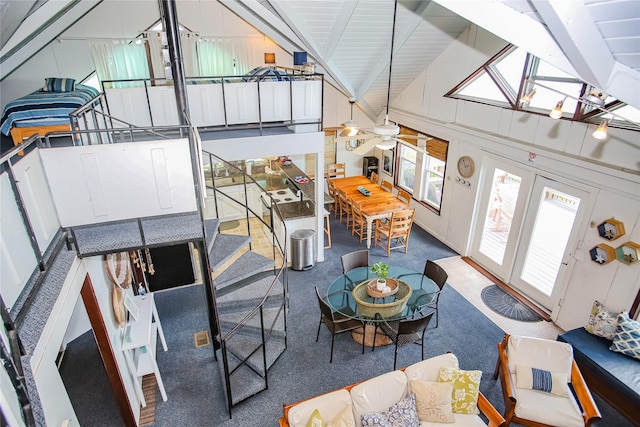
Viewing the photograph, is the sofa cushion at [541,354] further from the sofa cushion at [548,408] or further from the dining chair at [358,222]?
the dining chair at [358,222]

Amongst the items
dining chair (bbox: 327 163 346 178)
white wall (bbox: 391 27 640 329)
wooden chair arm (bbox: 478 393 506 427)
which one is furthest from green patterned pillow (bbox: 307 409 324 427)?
dining chair (bbox: 327 163 346 178)

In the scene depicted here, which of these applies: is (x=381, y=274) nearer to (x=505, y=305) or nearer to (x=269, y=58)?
(x=505, y=305)

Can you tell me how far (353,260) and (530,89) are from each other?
3611 millimetres

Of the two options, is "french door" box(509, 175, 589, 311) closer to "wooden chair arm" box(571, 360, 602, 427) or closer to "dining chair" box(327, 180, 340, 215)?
"wooden chair arm" box(571, 360, 602, 427)

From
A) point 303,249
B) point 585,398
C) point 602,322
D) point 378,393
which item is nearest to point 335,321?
point 378,393

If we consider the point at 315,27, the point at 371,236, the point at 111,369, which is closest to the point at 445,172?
the point at 371,236

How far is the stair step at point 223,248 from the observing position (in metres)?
4.25

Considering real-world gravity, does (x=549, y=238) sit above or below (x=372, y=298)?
above

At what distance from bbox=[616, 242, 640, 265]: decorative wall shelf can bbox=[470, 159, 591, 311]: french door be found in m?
0.60

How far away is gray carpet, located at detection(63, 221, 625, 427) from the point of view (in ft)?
13.9

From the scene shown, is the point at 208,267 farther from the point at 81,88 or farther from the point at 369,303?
the point at 81,88

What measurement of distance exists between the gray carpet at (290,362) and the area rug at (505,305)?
38cm

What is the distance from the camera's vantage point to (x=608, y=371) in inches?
161

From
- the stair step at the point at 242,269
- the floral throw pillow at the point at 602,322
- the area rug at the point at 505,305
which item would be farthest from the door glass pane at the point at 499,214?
the stair step at the point at 242,269
